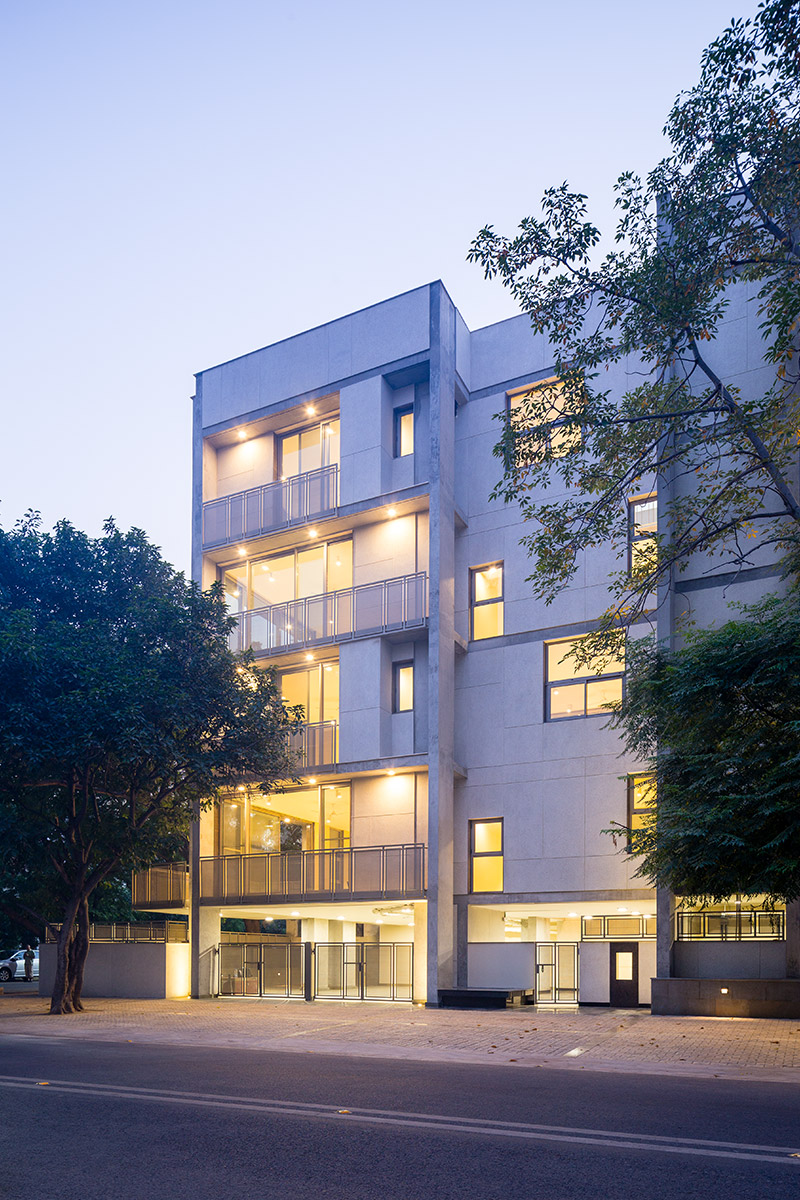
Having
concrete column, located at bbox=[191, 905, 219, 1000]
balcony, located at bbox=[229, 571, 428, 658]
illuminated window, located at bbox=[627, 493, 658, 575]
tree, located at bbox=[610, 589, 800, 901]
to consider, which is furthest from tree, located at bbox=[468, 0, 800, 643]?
concrete column, located at bbox=[191, 905, 219, 1000]

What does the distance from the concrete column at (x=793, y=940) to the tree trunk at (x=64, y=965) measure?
1494 cm

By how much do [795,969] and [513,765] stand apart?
7.76 m

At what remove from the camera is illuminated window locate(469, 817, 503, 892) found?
86.2 ft

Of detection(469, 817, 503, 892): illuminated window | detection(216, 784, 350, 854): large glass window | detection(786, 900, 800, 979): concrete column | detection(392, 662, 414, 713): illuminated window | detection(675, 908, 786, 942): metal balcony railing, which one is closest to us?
detection(786, 900, 800, 979): concrete column

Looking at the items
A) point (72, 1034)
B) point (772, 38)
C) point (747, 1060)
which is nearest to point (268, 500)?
point (72, 1034)

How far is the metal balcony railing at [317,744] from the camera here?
28.2 meters

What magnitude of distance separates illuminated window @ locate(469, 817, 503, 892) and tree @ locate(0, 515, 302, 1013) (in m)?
4.82

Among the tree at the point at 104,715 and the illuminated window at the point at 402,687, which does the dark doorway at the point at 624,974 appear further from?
the tree at the point at 104,715

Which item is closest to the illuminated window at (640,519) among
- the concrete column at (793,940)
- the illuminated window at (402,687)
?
the illuminated window at (402,687)

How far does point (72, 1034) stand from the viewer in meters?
18.0

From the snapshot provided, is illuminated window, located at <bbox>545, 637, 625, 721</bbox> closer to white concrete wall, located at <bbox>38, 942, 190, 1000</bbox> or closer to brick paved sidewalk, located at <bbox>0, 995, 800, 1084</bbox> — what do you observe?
brick paved sidewalk, located at <bbox>0, 995, 800, 1084</bbox>

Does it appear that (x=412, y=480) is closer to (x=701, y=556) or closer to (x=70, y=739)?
(x=701, y=556)

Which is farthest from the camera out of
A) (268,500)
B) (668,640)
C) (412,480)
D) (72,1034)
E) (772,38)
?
(268,500)

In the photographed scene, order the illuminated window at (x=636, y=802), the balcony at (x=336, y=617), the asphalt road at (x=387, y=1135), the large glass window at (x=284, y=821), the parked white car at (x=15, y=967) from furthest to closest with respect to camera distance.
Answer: the parked white car at (x=15, y=967), the large glass window at (x=284, y=821), the balcony at (x=336, y=617), the illuminated window at (x=636, y=802), the asphalt road at (x=387, y=1135)
